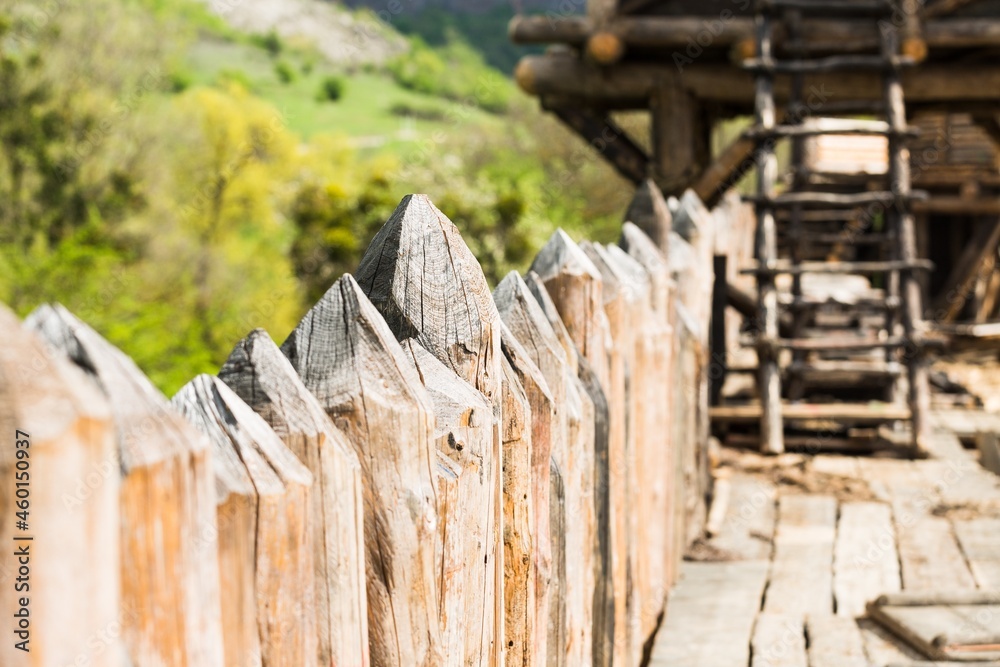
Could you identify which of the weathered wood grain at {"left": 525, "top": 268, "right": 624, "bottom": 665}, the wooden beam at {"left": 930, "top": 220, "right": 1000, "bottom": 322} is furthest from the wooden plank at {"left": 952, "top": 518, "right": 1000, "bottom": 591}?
the wooden beam at {"left": 930, "top": 220, "right": 1000, "bottom": 322}

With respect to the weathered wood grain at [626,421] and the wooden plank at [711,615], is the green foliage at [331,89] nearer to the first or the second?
the wooden plank at [711,615]

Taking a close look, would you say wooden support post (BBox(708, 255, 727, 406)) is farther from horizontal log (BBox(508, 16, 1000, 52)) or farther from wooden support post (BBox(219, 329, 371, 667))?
wooden support post (BBox(219, 329, 371, 667))

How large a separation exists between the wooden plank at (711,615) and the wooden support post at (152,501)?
6.77 ft

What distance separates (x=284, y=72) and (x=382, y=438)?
6679 centimetres

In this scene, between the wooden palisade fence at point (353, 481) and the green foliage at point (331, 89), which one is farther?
the green foliage at point (331, 89)

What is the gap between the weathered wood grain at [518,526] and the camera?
1.85 metres

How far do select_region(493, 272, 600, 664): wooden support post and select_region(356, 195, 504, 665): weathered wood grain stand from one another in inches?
13.5

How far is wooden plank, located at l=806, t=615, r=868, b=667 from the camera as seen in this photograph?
9.44 ft

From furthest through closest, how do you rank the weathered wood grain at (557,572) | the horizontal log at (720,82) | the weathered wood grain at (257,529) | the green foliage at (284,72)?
the green foliage at (284,72) → the horizontal log at (720,82) → the weathered wood grain at (557,572) → the weathered wood grain at (257,529)

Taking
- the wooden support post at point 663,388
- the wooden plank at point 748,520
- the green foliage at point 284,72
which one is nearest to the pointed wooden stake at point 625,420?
the wooden support post at point 663,388

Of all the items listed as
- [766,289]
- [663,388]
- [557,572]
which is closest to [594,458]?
[557,572]

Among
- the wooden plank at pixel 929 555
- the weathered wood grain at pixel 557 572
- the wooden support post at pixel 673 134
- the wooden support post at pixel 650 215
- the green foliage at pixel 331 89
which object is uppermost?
the green foliage at pixel 331 89

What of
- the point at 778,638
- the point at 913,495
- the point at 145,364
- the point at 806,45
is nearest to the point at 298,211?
the point at 145,364

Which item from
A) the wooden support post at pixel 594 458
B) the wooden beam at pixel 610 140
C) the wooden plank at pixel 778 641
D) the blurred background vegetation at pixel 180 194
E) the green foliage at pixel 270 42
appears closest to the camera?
the wooden support post at pixel 594 458
